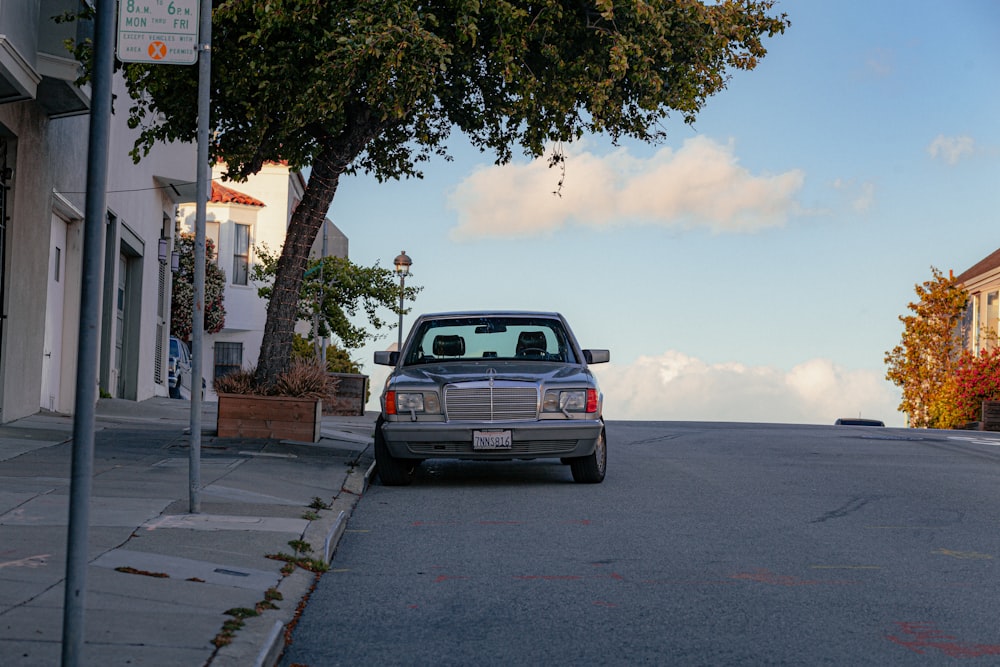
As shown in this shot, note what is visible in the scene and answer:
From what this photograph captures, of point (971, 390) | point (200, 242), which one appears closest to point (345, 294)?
point (971, 390)

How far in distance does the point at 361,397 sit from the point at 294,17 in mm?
14278

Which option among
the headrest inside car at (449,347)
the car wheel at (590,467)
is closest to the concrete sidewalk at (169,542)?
the headrest inside car at (449,347)

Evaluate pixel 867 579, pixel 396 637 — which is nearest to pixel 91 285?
pixel 396 637

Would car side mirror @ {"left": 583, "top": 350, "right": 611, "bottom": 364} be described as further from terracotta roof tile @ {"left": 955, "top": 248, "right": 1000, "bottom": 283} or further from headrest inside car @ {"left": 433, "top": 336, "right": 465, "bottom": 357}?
terracotta roof tile @ {"left": 955, "top": 248, "right": 1000, "bottom": 283}

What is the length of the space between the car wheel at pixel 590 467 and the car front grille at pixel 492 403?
70cm

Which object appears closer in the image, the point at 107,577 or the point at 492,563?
the point at 107,577

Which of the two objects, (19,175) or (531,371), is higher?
(19,175)

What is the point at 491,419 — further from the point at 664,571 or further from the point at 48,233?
the point at 48,233

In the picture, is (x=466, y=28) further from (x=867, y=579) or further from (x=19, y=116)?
(x=867, y=579)

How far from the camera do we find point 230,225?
40.8 metres

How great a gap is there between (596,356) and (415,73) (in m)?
3.36

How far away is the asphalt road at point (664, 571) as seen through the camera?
5656mm

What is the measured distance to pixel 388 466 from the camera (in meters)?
12.0

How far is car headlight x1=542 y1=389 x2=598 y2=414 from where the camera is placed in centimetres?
1181
